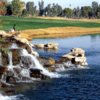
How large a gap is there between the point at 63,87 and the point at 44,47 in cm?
3644

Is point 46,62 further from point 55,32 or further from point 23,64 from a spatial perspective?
point 55,32

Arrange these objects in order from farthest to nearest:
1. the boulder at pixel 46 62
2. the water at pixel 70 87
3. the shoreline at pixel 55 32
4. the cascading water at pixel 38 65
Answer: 1. the shoreline at pixel 55 32
2. the boulder at pixel 46 62
3. the cascading water at pixel 38 65
4. the water at pixel 70 87

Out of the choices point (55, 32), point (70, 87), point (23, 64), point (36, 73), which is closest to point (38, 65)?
point (23, 64)

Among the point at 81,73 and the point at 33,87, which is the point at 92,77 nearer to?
the point at 81,73

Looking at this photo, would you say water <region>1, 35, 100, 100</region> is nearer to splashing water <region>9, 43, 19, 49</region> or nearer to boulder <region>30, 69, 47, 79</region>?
boulder <region>30, 69, 47, 79</region>

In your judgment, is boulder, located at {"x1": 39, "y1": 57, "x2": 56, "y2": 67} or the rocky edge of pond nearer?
the rocky edge of pond

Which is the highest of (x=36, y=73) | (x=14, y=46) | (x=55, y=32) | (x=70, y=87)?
(x=14, y=46)

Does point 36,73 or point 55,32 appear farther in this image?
point 55,32

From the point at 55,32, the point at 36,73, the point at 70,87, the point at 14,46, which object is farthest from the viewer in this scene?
the point at 55,32

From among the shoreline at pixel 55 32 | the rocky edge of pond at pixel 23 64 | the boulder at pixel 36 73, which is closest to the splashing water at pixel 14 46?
the rocky edge of pond at pixel 23 64

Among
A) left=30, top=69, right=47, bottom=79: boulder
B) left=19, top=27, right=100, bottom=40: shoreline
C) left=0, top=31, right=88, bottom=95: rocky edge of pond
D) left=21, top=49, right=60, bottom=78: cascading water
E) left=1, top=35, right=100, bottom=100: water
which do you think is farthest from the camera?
left=19, top=27, right=100, bottom=40: shoreline

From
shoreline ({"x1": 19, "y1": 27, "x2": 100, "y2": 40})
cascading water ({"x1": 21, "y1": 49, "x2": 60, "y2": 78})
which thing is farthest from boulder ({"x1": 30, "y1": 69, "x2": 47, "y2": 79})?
shoreline ({"x1": 19, "y1": 27, "x2": 100, "y2": 40})

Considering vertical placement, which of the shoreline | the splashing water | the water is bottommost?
the shoreline

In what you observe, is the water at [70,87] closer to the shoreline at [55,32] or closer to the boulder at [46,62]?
the boulder at [46,62]
